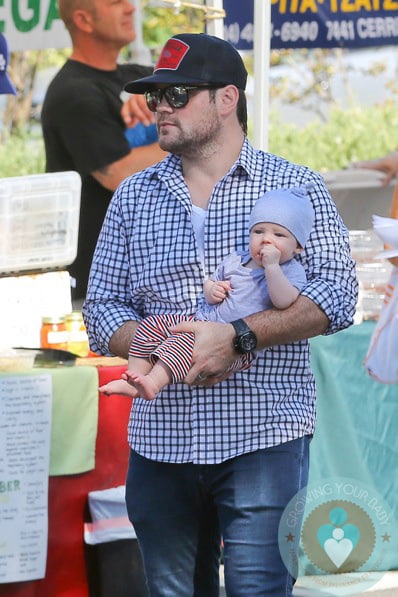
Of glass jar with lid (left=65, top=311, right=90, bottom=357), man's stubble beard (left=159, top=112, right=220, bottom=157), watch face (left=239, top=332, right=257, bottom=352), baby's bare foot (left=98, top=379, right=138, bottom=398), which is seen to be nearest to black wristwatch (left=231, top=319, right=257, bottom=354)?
watch face (left=239, top=332, right=257, bottom=352)

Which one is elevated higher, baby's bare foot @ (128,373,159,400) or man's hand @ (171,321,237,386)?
man's hand @ (171,321,237,386)

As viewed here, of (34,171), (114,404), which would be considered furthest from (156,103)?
(34,171)

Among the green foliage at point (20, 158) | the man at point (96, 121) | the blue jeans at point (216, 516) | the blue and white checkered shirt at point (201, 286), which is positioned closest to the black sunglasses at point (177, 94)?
the blue and white checkered shirt at point (201, 286)

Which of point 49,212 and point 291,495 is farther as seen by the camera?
point 49,212

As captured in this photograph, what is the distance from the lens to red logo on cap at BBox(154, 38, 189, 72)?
117 inches

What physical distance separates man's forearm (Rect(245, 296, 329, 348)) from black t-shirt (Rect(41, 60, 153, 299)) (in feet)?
13.3

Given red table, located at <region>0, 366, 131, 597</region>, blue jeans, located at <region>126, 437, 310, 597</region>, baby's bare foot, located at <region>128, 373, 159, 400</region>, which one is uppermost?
baby's bare foot, located at <region>128, 373, 159, 400</region>

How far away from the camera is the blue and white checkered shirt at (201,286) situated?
2.88 metres

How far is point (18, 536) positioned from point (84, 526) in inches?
10.6

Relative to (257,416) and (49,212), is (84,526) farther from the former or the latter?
(257,416)

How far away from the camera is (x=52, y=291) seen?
528cm

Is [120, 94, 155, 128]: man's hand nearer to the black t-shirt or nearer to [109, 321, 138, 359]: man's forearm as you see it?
the black t-shirt

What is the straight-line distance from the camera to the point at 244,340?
2760 mm

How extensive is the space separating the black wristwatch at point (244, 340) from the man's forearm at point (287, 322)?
0.01 metres
